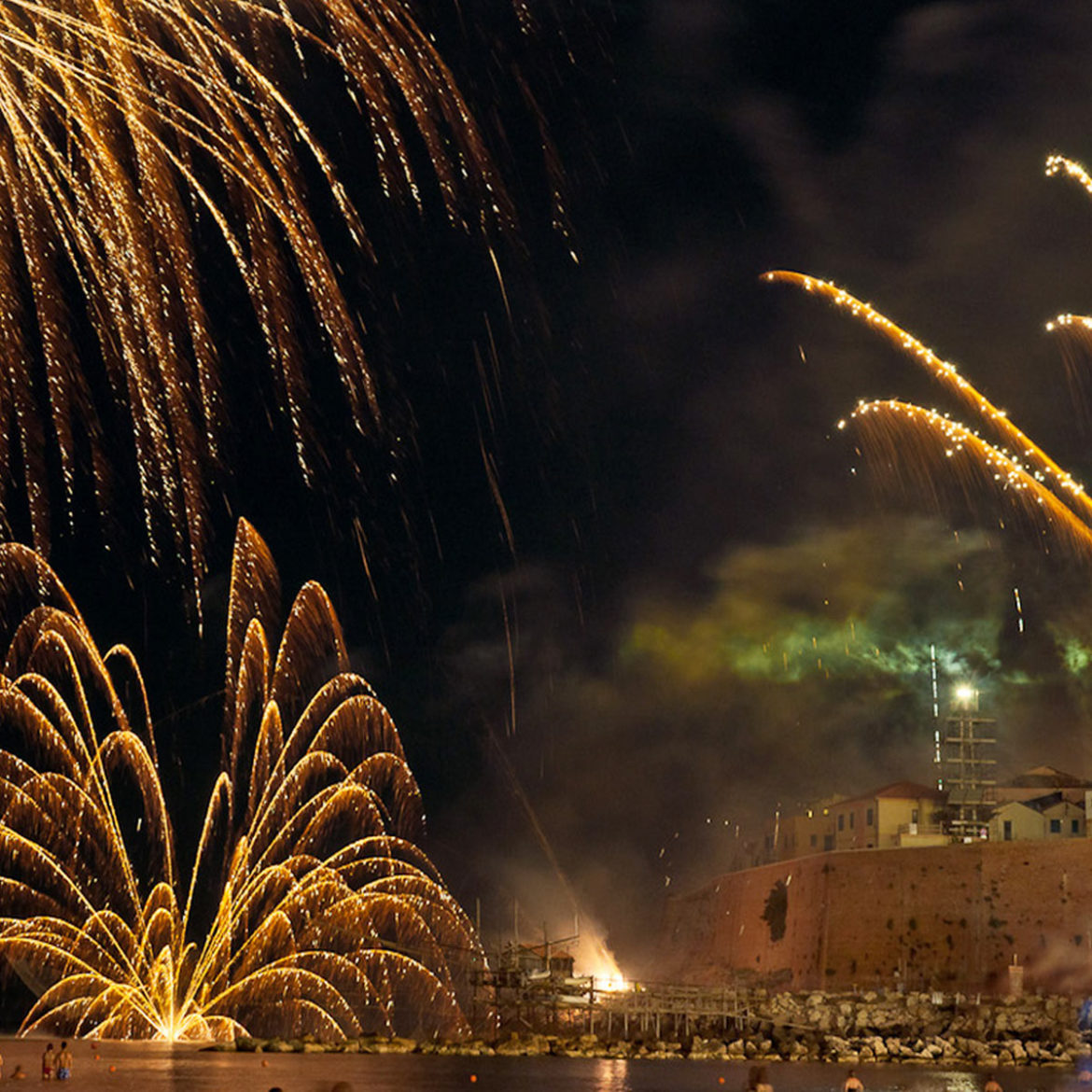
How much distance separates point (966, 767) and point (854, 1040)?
26.1 metres

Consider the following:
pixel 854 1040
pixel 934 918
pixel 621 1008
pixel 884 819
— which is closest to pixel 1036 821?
pixel 884 819

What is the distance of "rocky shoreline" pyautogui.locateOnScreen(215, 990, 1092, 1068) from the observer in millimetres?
48531

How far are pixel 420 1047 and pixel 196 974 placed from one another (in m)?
7.48

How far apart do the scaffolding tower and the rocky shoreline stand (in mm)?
15965

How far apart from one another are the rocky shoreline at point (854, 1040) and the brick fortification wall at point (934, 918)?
2.59 meters

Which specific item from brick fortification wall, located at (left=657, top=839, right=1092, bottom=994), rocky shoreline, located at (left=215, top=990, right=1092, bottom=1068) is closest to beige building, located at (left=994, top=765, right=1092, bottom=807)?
brick fortification wall, located at (left=657, top=839, right=1092, bottom=994)

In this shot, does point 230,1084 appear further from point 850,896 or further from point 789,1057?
point 850,896

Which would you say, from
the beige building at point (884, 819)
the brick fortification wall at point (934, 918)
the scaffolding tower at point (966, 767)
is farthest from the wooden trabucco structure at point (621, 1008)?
the scaffolding tower at point (966, 767)

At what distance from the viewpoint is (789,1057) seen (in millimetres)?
48406

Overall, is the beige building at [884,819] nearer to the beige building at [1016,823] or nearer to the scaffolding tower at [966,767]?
the scaffolding tower at [966,767]

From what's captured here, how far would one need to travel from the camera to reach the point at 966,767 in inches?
2872

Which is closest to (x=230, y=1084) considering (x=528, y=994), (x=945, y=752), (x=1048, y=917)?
(x=528, y=994)

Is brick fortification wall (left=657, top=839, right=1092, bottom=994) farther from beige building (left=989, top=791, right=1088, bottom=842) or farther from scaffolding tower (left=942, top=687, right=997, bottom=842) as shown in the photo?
beige building (left=989, top=791, right=1088, bottom=842)

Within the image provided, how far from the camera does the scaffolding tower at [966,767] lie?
7006 cm
